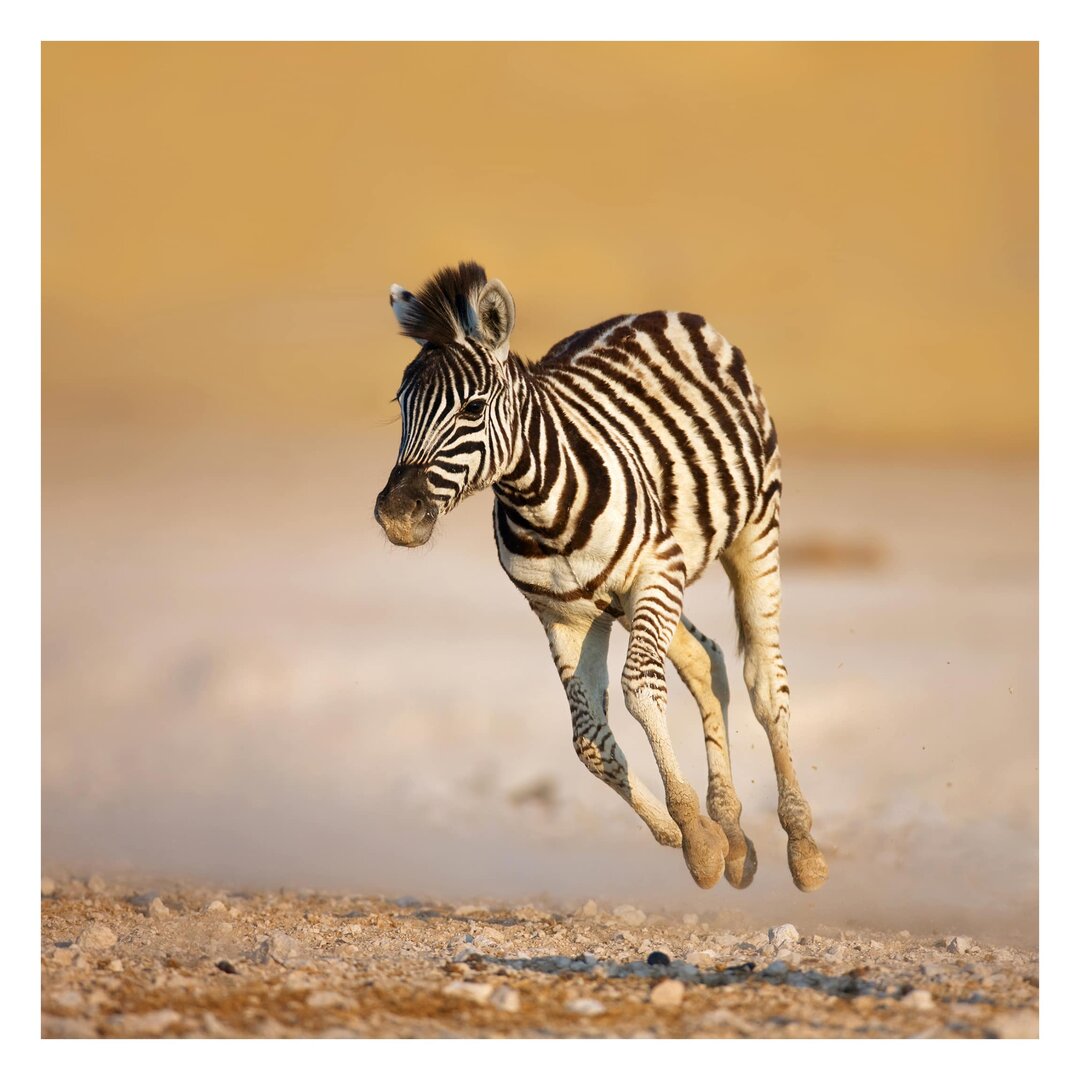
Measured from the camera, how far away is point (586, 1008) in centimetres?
721

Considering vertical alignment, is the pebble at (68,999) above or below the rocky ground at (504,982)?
above

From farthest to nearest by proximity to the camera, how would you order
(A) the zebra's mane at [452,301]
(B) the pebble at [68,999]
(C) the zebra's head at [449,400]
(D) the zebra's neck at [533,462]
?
(D) the zebra's neck at [533,462], (A) the zebra's mane at [452,301], (C) the zebra's head at [449,400], (B) the pebble at [68,999]

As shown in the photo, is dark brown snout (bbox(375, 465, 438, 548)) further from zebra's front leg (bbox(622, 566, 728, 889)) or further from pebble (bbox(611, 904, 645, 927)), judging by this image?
pebble (bbox(611, 904, 645, 927))

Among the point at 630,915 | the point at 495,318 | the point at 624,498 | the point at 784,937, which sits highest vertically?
the point at 495,318

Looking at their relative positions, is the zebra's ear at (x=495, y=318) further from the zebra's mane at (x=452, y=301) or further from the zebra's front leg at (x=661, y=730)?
the zebra's front leg at (x=661, y=730)

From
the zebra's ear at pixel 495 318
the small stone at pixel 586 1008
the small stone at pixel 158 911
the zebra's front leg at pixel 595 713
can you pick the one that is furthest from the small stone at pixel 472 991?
the small stone at pixel 158 911

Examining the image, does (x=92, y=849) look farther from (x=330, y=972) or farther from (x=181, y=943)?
(x=330, y=972)

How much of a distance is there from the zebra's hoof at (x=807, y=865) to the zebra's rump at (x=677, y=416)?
6.21 ft

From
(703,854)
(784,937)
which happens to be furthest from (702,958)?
(784,937)

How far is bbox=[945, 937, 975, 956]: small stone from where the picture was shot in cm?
958

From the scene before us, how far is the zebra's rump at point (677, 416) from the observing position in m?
9.42

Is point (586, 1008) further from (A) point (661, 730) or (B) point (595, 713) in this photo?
(B) point (595, 713)

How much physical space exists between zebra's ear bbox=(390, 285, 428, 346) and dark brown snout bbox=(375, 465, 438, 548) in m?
0.90

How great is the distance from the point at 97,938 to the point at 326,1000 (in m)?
2.29
